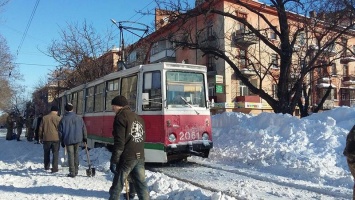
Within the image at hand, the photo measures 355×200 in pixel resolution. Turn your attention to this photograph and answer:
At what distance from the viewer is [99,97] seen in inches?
542

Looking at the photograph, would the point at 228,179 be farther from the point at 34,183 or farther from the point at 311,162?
the point at 34,183

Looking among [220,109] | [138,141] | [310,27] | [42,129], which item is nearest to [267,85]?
[220,109]

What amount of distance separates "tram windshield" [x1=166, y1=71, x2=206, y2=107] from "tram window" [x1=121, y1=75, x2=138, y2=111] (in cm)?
106

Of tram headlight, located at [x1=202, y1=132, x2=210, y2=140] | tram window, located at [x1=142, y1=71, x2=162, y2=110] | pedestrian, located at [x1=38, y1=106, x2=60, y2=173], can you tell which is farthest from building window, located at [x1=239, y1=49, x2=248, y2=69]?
pedestrian, located at [x1=38, y1=106, x2=60, y2=173]

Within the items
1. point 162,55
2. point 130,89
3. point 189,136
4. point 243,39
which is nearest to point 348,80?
point 243,39

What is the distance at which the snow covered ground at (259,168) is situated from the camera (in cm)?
707

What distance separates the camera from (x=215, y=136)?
14328mm

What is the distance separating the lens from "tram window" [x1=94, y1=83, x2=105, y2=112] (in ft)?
43.8

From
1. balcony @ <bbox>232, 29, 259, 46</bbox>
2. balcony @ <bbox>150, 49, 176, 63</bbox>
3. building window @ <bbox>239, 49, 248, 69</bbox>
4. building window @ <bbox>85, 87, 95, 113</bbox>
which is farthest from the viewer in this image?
balcony @ <bbox>150, 49, 176, 63</bbox>

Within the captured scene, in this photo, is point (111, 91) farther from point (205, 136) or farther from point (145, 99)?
point (205, 136)

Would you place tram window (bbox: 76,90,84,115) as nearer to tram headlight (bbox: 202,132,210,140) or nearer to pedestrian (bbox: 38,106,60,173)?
pedestrian (bbox: 38,106,60,173)

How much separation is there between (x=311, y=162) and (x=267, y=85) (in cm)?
3271

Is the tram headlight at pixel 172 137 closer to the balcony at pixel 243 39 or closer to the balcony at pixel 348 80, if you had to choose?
the balcony at pixel 243 39

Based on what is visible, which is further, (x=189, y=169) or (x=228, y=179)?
(x=189, y=169)
